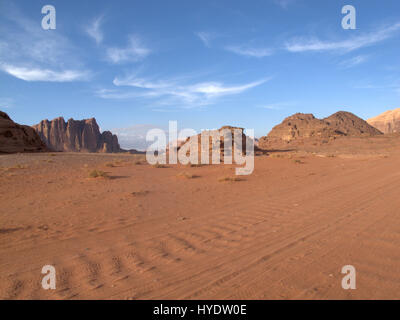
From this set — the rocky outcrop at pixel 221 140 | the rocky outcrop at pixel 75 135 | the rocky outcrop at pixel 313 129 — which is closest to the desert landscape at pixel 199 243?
the rocky outcrop at pixel 221 140

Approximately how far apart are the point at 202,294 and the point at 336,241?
109 inches

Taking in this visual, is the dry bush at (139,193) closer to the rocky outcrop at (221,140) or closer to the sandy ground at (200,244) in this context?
the sandy ground at (200,244)

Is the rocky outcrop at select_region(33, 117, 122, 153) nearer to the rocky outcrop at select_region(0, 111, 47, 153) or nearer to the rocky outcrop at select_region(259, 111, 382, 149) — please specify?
the rocky outcrop at select_region(0, 111, 47, 153)

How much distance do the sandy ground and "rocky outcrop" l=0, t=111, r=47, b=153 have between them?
27.3 metres

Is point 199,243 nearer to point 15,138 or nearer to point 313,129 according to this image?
point 15,138

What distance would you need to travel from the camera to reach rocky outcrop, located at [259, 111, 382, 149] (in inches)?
2435

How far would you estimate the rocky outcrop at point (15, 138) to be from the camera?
29453 millimetres

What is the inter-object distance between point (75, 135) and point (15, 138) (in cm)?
5292

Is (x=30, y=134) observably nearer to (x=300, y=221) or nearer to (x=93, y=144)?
(x=300, y=221)

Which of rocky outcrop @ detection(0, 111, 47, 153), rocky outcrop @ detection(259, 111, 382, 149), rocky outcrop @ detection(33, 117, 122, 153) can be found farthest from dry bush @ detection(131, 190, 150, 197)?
rocky outcrop @ detection(33, 117, 122, 153)

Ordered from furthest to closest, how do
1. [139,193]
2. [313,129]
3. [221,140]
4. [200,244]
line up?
[313,129], [221,140], [139,193], [200,244]

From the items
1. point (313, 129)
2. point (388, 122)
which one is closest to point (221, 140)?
point (313, 129)

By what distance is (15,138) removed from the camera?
3109 centimetres
